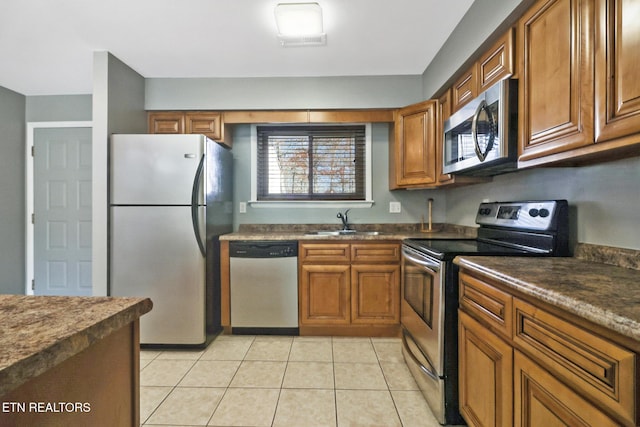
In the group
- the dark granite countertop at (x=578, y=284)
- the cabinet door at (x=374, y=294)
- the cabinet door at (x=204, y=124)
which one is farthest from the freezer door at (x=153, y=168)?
the dark granite countertop at (x=578, y=284)

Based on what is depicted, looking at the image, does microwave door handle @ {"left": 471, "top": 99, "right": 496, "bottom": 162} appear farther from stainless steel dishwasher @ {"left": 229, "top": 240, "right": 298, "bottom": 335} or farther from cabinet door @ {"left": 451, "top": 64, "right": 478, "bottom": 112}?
stainless steel dishwasher @ {"left": 229, "top": 240, "right": 298, "bottom": 335}

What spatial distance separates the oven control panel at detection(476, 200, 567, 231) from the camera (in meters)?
1.52

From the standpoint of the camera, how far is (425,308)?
5.84 feet

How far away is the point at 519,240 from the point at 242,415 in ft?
5.96

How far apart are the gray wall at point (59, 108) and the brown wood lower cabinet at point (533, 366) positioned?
13.0 ft

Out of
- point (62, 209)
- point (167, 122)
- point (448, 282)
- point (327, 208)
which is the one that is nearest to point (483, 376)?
point (448, 282)

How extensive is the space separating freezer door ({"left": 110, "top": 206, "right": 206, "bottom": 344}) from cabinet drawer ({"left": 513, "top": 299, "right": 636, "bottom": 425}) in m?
2.18

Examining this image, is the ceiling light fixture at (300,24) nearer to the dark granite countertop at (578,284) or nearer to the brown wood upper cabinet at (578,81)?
the brown wood upper cabinet at (578,81)

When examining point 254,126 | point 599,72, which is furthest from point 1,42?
point 599,72

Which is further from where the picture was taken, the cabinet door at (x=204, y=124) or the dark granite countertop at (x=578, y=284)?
the cabinet door at (x=204, y=124)

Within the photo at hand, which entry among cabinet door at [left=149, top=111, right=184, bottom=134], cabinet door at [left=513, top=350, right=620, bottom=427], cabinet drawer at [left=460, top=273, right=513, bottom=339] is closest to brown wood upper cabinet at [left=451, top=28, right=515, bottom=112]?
cabinet drawer at [left=460, top=273, right=513, bottom=339]

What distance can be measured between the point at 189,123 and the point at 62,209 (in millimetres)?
1785

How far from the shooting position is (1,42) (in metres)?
2.31

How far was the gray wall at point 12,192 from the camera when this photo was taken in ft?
10.2
